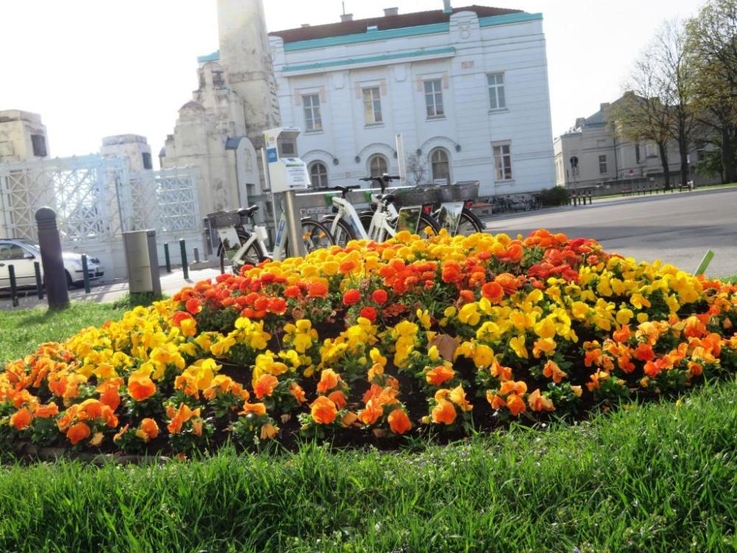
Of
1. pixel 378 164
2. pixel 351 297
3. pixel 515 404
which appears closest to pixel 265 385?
pixel 351 297

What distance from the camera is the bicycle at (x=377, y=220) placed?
9.43m

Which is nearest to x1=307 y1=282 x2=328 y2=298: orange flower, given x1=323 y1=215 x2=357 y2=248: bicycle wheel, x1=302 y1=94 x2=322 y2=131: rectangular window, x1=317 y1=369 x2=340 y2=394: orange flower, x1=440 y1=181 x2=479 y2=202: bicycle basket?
x1=317 y1=369 x2=340 y2=394: orange flower

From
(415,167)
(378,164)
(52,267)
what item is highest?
(378,164)

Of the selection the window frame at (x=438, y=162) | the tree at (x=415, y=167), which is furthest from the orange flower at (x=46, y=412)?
the window frame at (x=438, y=162)

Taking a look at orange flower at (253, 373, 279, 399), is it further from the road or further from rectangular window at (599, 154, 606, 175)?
rectangular window at (599, 154, 606, 175)

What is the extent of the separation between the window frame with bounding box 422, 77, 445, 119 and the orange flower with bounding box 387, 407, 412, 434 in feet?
159

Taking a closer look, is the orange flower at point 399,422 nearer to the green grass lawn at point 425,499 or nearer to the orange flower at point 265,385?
the green grass lawn at point 425,499

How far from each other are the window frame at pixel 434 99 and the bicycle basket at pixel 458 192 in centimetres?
4154

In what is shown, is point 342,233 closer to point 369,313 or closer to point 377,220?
point 377,220

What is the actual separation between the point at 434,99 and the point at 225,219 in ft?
133

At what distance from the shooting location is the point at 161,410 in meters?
3.46

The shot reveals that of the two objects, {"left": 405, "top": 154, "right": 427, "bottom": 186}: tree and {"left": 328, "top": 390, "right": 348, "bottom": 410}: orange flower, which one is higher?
{"left": 405, "top": 154, "right": 427, "bottom": 186}: tree

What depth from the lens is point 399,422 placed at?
2949mm

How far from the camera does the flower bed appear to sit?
3131 mm
